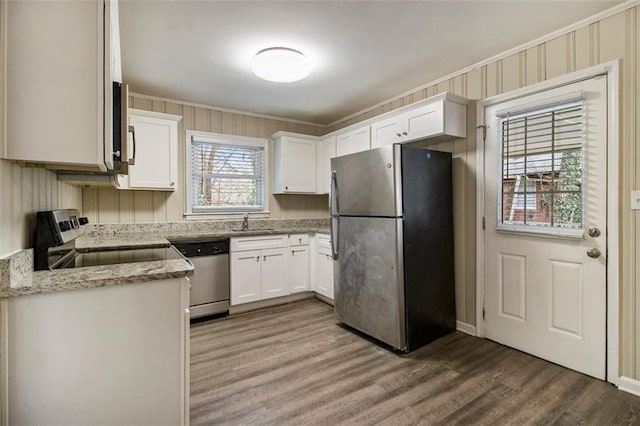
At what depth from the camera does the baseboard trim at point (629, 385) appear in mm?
1909

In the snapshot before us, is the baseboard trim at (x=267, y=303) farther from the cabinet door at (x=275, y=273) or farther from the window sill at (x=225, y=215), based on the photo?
the window sill at (x=225, y=215)

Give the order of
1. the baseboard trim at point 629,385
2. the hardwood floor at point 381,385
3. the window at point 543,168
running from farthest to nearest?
the window at point 543,168 → the baseboard trim at point 629,385 → the hardwood floor at point 381,385

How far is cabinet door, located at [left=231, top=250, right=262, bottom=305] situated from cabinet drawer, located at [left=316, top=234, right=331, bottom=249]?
716 millimetres

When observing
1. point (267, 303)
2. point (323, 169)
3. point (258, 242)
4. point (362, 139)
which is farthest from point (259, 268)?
point (362, 139)

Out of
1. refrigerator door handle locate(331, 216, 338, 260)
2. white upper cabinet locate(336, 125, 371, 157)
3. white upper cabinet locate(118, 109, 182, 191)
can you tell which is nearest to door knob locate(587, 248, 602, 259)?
refrigerator door handle locate(331, 216, 338, 260)

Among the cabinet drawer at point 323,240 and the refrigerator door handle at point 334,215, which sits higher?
the refrigerator door handle at point 334,215

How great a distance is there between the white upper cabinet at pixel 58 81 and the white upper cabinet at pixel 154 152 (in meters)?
2.16

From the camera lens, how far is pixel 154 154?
3299mm

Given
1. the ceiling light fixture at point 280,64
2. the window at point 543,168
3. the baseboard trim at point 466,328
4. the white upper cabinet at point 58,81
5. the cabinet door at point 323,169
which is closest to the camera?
the white upper cabinet at point 58,81

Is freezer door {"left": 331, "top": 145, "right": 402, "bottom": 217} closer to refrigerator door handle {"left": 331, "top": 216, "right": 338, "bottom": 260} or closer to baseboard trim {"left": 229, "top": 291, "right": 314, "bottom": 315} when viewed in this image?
refrigerator door handle {"left": 331, "top": 216, "right": 338, "bottom": 260}

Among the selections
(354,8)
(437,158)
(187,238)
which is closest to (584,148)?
(437,158)

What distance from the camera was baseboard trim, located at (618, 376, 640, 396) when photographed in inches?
75.2

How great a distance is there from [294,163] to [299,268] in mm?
1366

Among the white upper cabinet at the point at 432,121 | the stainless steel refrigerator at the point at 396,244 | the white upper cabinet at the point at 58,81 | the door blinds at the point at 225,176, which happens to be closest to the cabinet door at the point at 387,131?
the white upper cabinet at the point at 432,121
